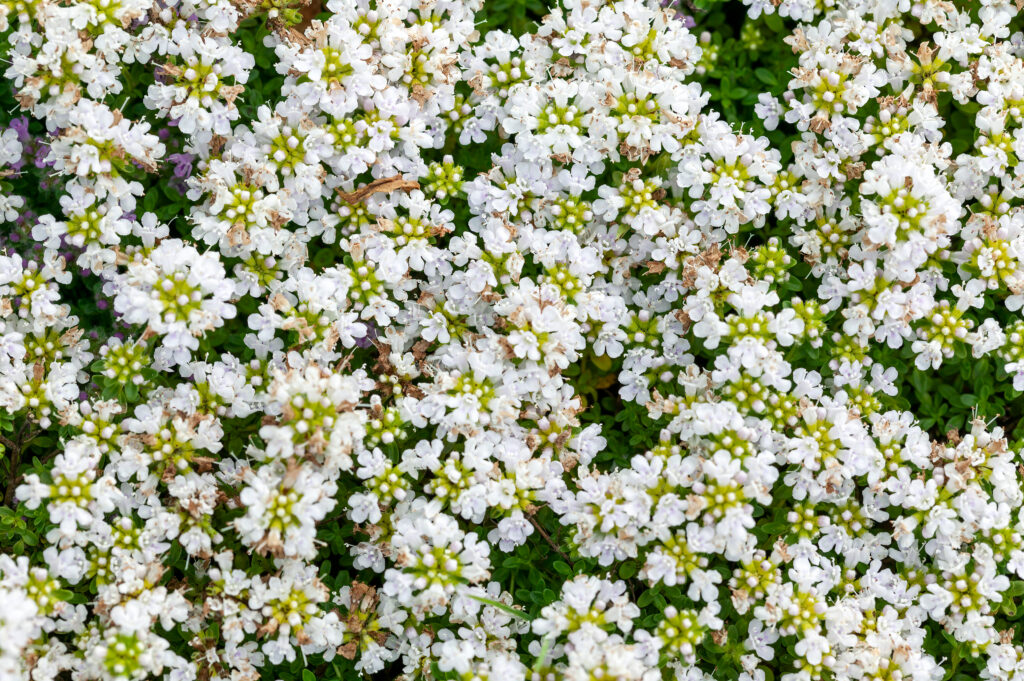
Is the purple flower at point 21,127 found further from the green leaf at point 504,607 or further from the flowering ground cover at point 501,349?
the green leaf at point 504,607

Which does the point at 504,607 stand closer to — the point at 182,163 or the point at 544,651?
the point at 544,651

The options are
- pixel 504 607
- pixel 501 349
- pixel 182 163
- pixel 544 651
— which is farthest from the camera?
pixel 182 163

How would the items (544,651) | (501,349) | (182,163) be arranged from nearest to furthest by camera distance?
(544,651) → (501,349) → (182,163)

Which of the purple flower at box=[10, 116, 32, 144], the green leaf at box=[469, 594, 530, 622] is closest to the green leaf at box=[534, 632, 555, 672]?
the green leaf at box=[469, 594, 530, 622]

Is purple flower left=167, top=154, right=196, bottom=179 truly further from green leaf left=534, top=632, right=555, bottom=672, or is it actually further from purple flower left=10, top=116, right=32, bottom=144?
green leaf left=534, top=632, right=555, bottom=672

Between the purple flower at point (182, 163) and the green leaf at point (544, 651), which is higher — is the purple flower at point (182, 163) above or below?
above

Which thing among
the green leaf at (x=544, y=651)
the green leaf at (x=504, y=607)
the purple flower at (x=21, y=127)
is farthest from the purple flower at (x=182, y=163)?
the green leaf at (x=544, y=651)

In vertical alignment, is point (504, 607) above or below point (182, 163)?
below

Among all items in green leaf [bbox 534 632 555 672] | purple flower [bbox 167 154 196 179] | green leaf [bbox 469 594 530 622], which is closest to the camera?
green leaf [bbox 534 632 555 672]

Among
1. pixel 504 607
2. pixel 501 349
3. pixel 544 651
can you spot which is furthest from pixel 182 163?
pixel 544 651
